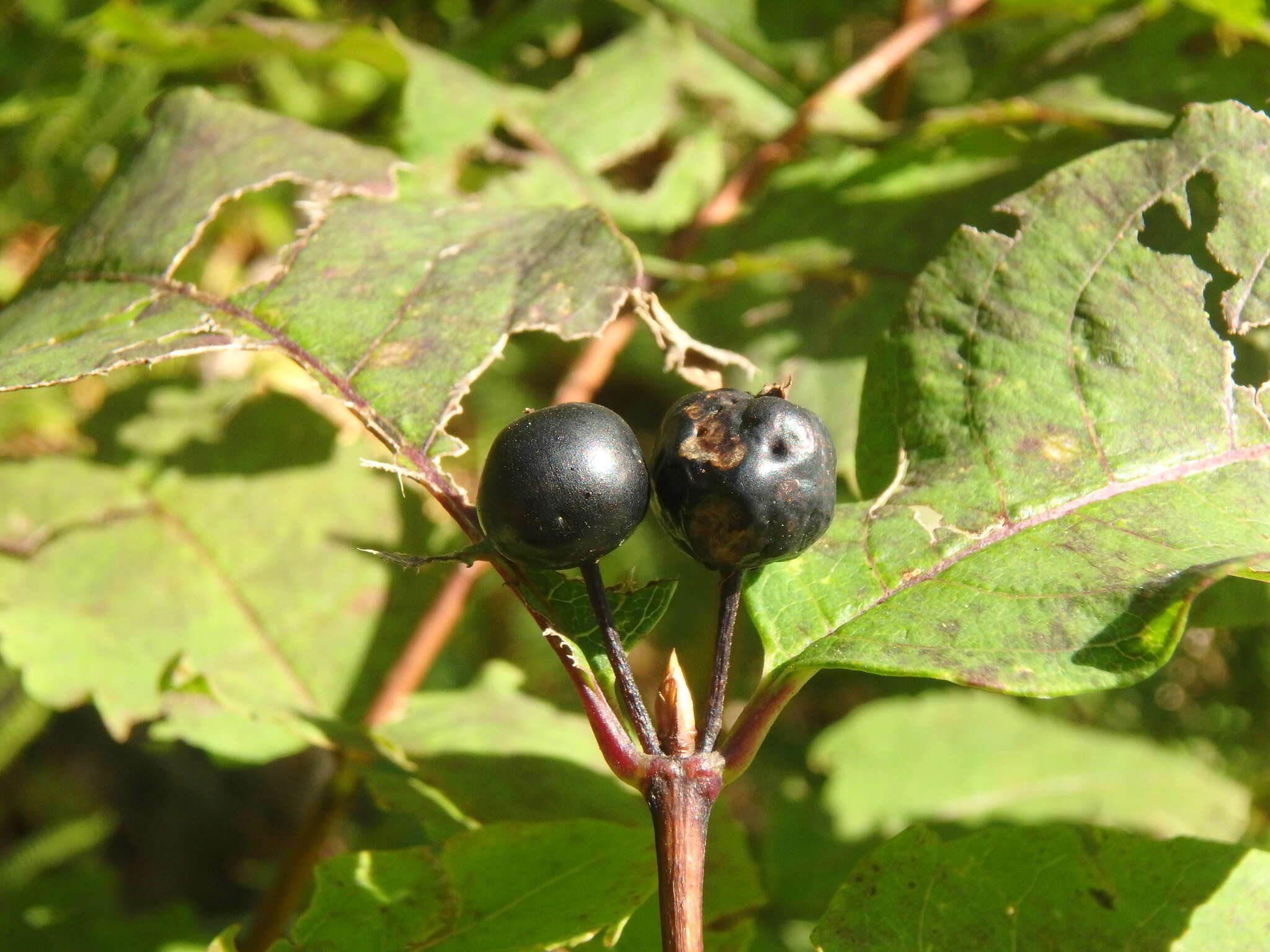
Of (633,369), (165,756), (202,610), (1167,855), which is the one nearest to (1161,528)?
(1167,855)

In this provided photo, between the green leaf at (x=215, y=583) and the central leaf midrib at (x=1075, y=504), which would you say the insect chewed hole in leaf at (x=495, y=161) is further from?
the central leaf midrib at (x=1075, y=504)

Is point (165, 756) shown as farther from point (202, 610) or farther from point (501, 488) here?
point (501, 488)

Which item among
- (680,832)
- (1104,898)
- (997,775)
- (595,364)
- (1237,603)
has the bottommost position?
(997,775)

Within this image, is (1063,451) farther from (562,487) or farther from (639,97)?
(639,97)

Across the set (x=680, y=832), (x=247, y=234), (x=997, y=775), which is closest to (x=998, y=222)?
(x=680, y=832)

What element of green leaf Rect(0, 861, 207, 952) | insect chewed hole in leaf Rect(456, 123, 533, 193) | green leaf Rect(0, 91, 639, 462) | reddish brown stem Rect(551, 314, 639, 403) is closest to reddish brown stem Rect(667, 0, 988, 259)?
reddish brown stem Rect(551, 314, 639, 403)

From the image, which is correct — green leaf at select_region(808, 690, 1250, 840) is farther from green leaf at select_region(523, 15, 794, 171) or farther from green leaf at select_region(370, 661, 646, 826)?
green leaf at select_region(523, 15, 794, 171)

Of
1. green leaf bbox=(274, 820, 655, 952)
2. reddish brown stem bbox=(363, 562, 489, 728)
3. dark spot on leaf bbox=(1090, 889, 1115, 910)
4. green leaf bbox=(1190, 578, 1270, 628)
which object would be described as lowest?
reddish brown stem bbox=(363, 562, 489, 728)
